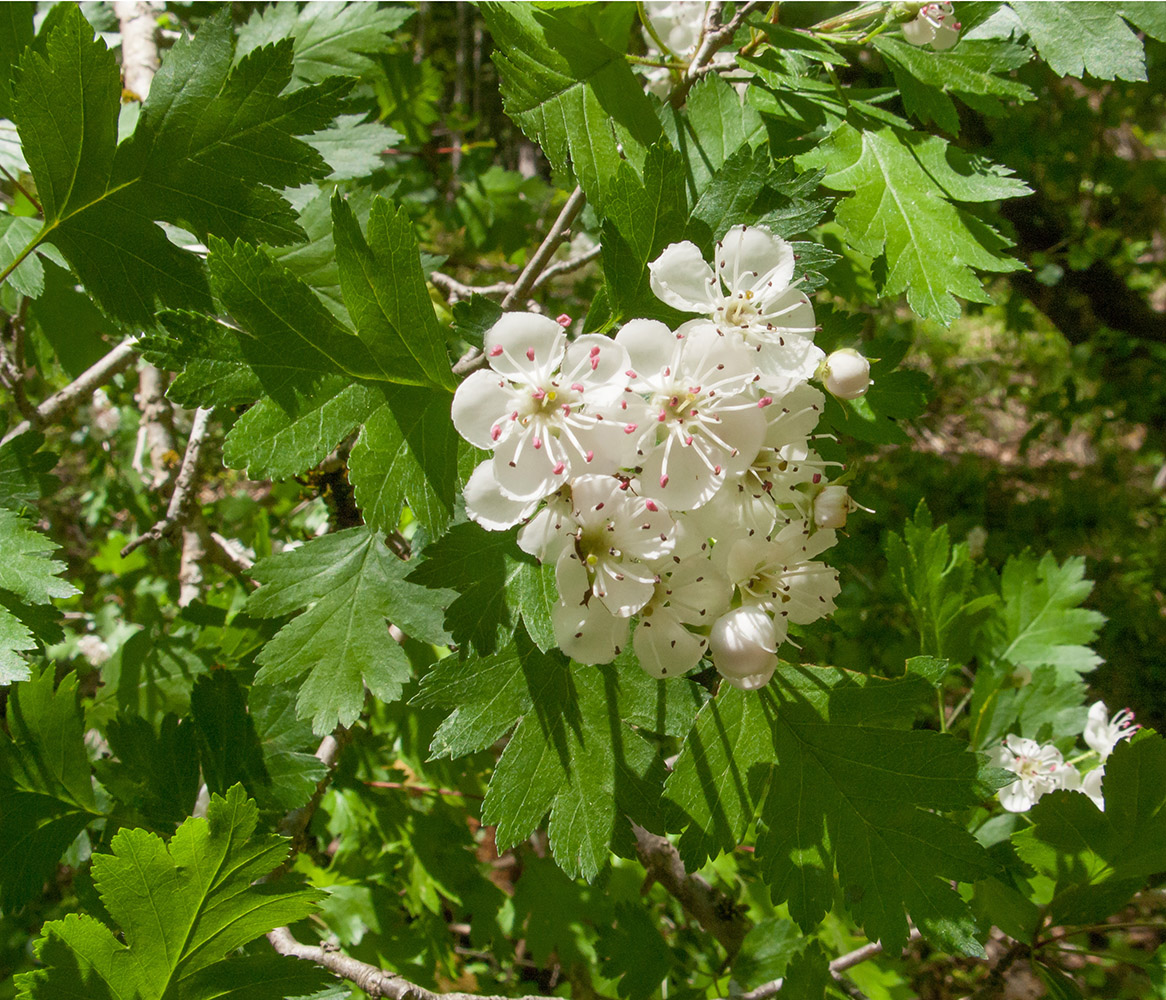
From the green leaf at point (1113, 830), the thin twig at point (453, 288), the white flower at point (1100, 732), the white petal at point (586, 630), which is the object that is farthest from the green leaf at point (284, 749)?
the white flower at point (1100, 732)

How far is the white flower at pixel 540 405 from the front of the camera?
2.58 feet

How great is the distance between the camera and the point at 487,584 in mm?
881

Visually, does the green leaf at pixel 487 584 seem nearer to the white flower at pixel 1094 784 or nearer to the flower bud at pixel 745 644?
the flower bud at pixel 745 644

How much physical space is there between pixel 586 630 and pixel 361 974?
650mm

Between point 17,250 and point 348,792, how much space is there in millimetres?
1153

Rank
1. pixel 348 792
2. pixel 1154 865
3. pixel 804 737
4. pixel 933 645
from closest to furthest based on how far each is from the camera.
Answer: pixel 804 737 → pixel 1154 865 → pixel 933 645 → pixel 348 792

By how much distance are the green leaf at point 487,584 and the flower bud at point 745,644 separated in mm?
181

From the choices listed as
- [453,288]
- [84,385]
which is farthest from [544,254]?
[84,385]

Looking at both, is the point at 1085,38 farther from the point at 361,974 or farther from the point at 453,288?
the point at 361,974

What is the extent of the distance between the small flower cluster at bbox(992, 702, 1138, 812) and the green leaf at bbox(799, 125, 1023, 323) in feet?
2.82

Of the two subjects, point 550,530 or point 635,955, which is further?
point 635,955

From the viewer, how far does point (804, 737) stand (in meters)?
0.99

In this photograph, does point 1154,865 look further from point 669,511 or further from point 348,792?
point 348,792

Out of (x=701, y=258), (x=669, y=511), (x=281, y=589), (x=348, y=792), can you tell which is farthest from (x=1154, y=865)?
(x=348, y=792)
